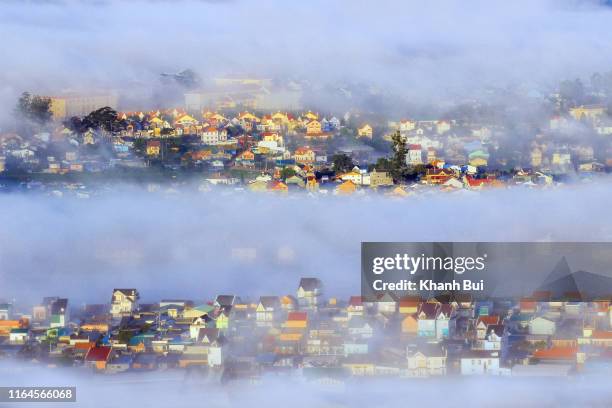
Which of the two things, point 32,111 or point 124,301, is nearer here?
point 124,301

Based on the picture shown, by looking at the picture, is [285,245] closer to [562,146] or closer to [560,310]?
[560,310]

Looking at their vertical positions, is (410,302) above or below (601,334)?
above

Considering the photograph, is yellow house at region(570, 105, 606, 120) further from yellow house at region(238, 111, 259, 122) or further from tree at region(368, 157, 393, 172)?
yellow house at region(238, 111, 259, 122)

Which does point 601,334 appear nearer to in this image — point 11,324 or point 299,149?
point 11,324

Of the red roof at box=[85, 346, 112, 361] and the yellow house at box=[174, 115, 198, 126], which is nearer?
the red roof at box=[85, 346, 112, 361]

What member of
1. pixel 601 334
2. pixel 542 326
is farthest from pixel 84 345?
pixel 601 334

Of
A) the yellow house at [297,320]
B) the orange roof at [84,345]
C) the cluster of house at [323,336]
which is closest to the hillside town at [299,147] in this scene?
the cluster of house at [323,336]

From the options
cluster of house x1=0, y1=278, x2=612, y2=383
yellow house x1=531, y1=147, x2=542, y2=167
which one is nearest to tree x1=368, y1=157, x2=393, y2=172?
yellow house x1=531, y1=147, x2=542, y2=167
